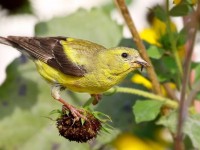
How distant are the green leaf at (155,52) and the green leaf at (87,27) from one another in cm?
22

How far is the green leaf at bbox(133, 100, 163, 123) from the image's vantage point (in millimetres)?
1362

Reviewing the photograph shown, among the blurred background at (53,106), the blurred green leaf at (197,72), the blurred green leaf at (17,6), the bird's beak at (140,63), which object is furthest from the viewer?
the blurred green leaf at (17,6)

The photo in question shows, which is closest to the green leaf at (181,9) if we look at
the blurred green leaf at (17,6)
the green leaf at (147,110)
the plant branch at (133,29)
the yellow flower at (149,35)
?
the plant branch at (133,29)

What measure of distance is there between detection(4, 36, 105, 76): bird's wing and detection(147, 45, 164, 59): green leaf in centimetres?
10

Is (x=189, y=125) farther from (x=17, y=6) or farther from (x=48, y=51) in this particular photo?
(x=17, y=6)

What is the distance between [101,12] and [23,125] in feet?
1.05

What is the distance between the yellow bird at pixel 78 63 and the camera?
130cm

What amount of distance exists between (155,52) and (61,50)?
18 cm

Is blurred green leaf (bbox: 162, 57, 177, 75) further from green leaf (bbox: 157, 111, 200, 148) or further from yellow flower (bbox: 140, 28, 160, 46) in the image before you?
yellow flower (bbox: 140, 28, 160, 46)

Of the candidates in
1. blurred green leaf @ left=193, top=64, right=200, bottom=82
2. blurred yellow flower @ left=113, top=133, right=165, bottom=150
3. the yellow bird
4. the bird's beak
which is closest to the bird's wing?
the yellow bird

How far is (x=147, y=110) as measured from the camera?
4.50 feet

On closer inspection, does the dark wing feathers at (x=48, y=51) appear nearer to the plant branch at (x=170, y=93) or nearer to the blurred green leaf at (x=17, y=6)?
the plant branch at (x=170, y=93)

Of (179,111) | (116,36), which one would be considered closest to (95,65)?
(179,111)

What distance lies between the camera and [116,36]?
1674 millimetres
